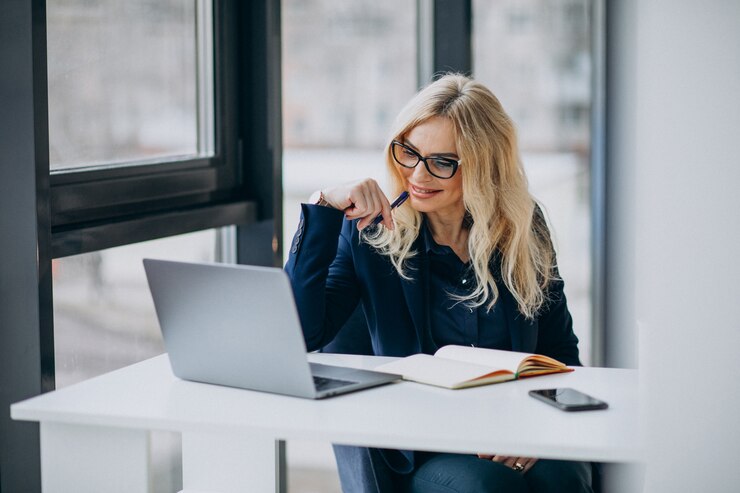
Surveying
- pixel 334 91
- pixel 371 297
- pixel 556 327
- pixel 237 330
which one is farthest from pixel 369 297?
pixel 334 91

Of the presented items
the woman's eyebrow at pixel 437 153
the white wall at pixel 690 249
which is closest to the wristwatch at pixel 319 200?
the woman's eyebrow at pixel 437 153

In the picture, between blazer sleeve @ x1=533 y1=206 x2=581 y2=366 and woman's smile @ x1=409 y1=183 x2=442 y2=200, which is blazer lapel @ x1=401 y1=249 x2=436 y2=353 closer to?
woman's smile @ x1=409 y1=183 x2=442 y2=200

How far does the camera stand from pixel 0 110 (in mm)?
1766

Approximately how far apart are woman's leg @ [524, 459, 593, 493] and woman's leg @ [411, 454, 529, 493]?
0.12 feet

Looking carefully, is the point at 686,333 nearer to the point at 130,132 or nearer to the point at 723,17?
the point at 723,17

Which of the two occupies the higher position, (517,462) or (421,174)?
(421,174)

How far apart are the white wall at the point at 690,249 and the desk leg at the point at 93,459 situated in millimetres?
790

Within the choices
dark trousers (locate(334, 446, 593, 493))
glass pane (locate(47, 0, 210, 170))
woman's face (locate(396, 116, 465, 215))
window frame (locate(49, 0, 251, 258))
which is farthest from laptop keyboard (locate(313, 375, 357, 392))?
glass pane (locate(47, 0, 210, 170))

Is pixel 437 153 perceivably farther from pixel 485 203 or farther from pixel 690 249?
pixel 690 249

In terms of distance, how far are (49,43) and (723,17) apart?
1.47 meters

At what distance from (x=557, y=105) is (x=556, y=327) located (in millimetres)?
1780

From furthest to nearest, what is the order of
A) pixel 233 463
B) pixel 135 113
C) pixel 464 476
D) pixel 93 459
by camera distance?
1. pixel 135 113
2. pixel 233 463
3. pixel 464 476
4. pixel 93 459

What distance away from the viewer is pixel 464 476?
1.64m

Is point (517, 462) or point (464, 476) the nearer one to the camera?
point (464, 476)
